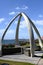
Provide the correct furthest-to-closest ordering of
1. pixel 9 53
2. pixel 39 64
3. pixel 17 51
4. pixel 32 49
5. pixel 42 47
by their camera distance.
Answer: pixel 42 47
pixel 17 51
pixel 9 53
pixel 32 49
pixel 39 64

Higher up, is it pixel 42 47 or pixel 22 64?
pixel 42 47

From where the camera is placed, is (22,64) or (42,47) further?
(42,47)

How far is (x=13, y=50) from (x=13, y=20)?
6.05 meters

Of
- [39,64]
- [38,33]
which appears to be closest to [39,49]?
[38,33]

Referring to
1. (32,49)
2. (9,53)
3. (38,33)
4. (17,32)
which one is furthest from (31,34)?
(17,32)

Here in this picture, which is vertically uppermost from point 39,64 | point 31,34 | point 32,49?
point 31,34

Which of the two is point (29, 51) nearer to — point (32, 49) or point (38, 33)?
point (32, 49)

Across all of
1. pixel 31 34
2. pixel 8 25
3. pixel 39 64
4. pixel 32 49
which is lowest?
pixel 39 64

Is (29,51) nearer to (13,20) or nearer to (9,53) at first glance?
(9,53)

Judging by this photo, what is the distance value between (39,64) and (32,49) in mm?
5404

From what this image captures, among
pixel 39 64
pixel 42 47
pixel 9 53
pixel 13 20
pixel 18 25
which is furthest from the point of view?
pixel 18 25

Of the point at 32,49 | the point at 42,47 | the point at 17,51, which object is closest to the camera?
the point at 32,49

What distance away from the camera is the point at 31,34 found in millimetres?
21156

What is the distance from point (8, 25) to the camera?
28766 millimetres
